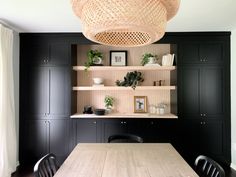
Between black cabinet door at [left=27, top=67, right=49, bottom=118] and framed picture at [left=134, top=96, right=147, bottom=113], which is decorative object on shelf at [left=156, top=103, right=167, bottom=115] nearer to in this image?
framed picture at [left=134, top=96, right=147, bottom=113]

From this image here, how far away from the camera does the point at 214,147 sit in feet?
11.5

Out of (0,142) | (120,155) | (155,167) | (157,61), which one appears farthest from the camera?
(157,61)

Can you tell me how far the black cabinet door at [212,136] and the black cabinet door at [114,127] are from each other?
146 centimetres

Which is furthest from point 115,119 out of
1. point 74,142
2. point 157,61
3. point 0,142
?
point 0,142

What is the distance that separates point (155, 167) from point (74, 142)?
2.31 m

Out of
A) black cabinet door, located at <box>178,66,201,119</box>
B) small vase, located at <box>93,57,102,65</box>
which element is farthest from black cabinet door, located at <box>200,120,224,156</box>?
small vase, located at <box>93,57,102,65</box>

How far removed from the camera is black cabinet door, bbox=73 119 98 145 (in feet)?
11.6

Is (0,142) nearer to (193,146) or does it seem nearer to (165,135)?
(165,135)

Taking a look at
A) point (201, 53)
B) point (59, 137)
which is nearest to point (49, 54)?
point (59, 137)

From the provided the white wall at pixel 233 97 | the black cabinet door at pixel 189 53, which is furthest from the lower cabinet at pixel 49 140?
the white wall at pixel 233 97

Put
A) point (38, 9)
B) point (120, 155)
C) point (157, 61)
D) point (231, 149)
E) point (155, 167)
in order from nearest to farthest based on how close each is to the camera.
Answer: point (155, 167) < point (120, 155) < point (38, 9) < point (231, 149) < point (157, 61)

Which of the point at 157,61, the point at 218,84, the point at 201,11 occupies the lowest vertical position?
the point at 218,84

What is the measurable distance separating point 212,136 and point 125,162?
249 centimetres

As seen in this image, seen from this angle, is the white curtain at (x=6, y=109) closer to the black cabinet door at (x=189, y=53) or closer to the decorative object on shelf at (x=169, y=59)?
the decorative object on shelf at (x=169, y=59)
